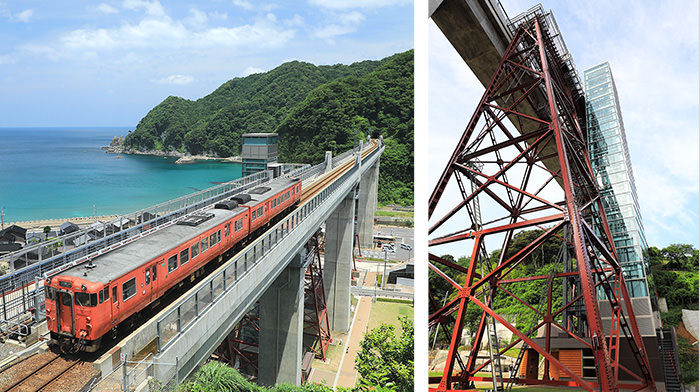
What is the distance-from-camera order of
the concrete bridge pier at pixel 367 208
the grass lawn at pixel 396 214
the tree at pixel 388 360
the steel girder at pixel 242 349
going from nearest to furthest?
1. the tree at pixel 388 360
2. the steel girder at pixel 242 349
3. the concrete bridge pier at pixel 367 208
4. the grass lawn at pixel 396 214

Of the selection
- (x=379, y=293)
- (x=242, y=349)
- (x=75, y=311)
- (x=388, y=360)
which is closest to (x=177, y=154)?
(x=379, y=293)

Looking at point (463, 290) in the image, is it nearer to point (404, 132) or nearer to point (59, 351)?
point (59, 351)

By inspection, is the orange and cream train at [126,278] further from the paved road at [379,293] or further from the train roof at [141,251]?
the paved road at [379,293]

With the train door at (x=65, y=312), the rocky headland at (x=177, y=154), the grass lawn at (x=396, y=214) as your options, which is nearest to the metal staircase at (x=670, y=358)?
the train door at (x=65, y=312)

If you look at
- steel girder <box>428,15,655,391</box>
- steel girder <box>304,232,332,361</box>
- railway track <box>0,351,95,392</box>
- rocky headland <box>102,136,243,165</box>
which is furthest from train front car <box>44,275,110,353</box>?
rocky headland <box>102,136,243,165</box>

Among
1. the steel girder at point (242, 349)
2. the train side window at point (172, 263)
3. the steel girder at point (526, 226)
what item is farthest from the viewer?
the steel girder at point (242, 349)

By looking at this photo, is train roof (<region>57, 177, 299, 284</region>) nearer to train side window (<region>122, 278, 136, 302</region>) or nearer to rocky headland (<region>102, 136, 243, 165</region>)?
train side window (<region>122, 278, 136, 302</region>)
